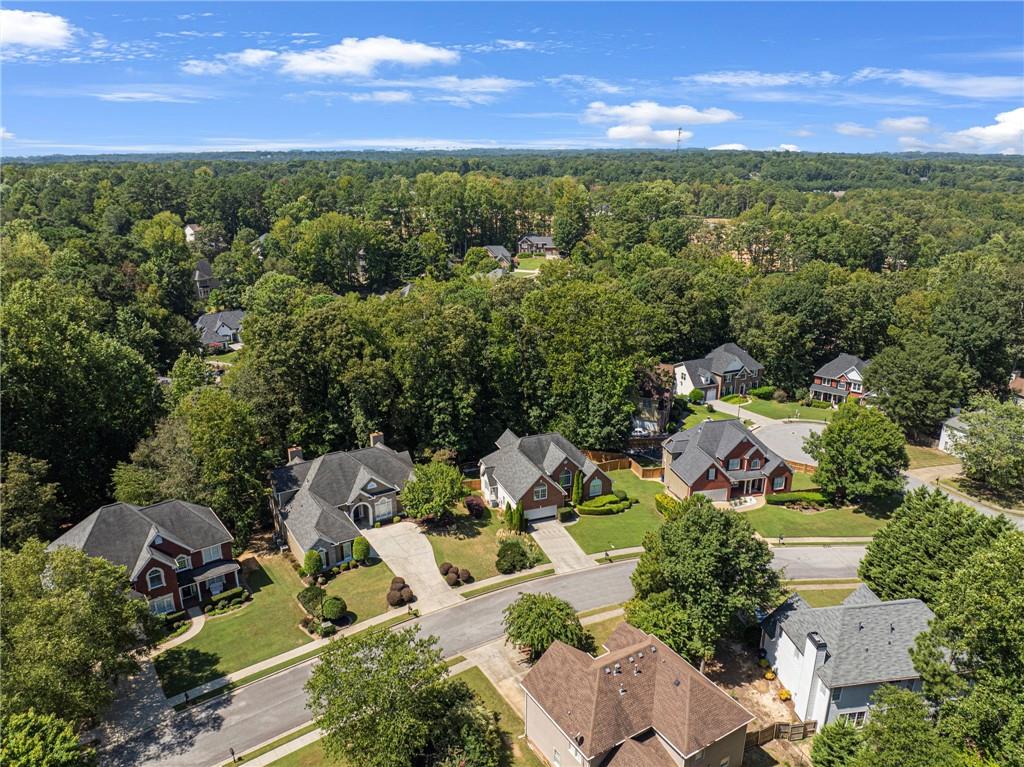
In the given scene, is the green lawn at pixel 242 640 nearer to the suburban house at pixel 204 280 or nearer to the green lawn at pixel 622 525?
the green lawn at pixel 622 525

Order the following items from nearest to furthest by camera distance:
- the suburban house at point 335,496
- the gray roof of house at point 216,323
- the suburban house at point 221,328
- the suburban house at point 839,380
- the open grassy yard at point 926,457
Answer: the suburban house at point 335,496
the open grassy yard at point 926,457
the suburban house at point 839,380
the suburban house at point 221,328
the gray roof of house at point 216,323

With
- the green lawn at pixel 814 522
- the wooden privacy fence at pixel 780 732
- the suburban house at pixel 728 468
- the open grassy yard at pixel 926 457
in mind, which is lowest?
the green lawn at pixel 814 522

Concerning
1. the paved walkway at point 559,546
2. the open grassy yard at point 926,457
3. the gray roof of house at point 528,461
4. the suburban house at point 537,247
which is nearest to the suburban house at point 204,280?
the suburban house at point 537,247

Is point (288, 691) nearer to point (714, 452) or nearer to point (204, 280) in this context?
point (714, 452)

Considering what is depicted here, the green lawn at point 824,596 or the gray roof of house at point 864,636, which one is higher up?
the gray roof of house at point 864,636

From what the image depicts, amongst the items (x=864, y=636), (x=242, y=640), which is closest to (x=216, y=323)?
(x=242, y=640)

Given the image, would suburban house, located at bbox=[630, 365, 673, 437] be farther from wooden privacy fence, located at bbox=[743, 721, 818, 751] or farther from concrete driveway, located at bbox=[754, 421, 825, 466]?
wooden privacy fence, located at bbox=[743, 721, 818, 751]

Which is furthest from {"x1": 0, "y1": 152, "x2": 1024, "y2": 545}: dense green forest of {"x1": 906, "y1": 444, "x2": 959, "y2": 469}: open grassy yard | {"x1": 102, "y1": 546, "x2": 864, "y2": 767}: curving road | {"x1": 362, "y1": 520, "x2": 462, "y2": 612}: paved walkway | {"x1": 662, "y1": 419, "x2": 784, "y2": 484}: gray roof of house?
{"x1": 102, "y1": 546, "x2": 864, "y2": 767}: curving road

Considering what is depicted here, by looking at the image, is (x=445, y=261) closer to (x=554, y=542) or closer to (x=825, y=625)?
(x=554, y=542)
